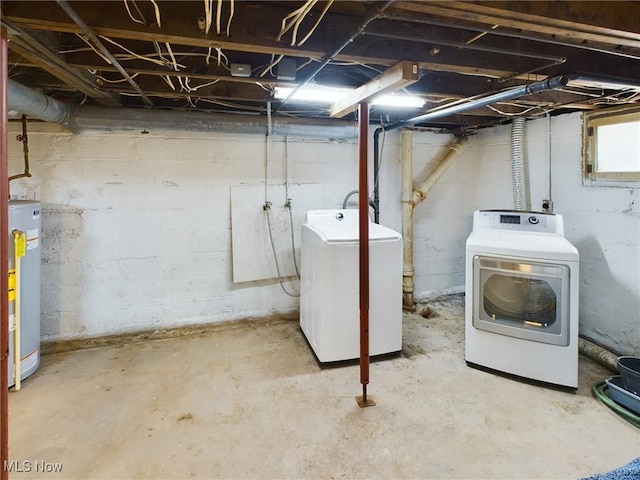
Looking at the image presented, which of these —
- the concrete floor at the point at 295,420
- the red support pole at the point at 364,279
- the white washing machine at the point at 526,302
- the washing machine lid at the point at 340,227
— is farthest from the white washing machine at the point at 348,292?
the white washing machine at the point at 526,302

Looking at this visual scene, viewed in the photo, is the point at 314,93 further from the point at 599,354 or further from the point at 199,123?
the point at 599,354

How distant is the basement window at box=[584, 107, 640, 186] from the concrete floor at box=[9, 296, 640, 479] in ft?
5.03

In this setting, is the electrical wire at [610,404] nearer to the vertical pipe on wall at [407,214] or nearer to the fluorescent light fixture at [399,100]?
the vertical pipe on wall at [407,214]

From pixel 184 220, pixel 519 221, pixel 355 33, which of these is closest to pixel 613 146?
pixel 519 221

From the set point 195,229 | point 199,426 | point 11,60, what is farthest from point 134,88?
point 199,426

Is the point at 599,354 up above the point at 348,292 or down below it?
below

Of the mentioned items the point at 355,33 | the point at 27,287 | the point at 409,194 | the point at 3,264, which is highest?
the point at 355,33

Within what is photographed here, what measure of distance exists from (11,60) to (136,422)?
7.28 ft

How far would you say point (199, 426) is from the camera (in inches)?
80.7

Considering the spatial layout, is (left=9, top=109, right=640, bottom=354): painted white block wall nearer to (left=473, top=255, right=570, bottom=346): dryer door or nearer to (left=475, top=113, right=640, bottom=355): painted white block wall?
(left=475, top=113, right=640, bottom=355): painted white block wall

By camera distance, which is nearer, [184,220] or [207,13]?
[207,13]

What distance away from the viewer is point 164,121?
2.99m

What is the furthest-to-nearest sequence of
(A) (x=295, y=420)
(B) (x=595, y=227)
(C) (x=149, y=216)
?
(C) (x=149, y=216) → (B) (x=595, y=227) → (A) (x=295, y=420)

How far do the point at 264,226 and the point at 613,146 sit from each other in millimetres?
3060
